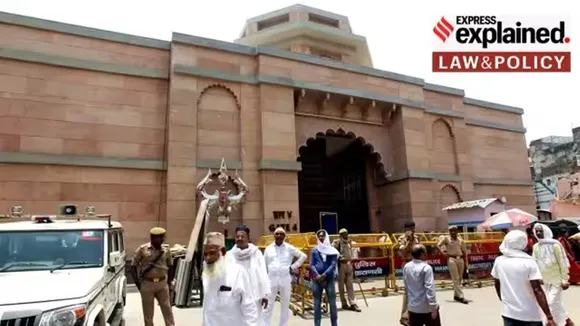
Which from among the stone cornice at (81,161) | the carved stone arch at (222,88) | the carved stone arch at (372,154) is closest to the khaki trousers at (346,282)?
the stone cornice at (81,161)

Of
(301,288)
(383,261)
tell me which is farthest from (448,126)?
(301,288)

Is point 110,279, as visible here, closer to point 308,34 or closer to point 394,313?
point 394,313

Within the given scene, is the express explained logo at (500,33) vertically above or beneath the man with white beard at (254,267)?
above

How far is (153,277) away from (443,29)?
14.1 meters

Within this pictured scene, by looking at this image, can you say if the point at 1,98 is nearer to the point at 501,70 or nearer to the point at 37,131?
the point at 37,131

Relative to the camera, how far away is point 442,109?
65.4ft

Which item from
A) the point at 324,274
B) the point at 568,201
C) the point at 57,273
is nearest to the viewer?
the point at 57,273

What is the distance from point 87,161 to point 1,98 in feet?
10.1

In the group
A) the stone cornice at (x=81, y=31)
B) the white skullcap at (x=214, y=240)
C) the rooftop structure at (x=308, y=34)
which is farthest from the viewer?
the rooftop structure at (x=308, y=34)

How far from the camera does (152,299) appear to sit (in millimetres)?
6148

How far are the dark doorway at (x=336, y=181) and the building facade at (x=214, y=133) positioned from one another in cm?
6

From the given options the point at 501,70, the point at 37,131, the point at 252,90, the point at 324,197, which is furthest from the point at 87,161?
the point at 501,70

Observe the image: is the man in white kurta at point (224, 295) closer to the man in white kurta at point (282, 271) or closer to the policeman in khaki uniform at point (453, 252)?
the man in white kurta at point (282, 271)

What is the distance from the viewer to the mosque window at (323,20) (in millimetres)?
27078
